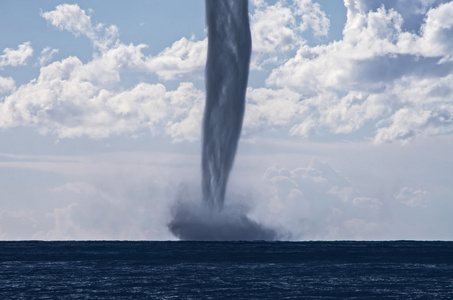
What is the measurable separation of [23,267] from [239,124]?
119 feet

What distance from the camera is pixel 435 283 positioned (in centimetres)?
5997

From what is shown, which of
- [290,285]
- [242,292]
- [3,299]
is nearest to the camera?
[3,299]

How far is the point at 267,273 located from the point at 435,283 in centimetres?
1569

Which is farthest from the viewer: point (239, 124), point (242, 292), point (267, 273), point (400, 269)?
point (239, 124)

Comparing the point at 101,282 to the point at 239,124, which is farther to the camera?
the point at 239,124

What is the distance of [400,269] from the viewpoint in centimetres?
7481

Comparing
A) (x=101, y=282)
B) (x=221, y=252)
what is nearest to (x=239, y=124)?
(x=221, y=252)

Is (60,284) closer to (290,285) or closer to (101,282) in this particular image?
(101,282)

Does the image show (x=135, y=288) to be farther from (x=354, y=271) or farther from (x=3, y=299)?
(x=354, y=271)

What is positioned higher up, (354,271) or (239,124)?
(239,124)

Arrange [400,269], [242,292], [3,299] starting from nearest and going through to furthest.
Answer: [3,299] → [242,292] → [400,269]

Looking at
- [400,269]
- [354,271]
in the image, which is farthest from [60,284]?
[400,269]

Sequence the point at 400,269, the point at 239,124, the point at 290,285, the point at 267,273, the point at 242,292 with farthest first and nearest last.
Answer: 1. the point at 239,124
2. the point at 400,269
3. the point at 267,273
4. the point at 290,285
5. the point at 242,292

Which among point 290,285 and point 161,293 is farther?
point 290,285
